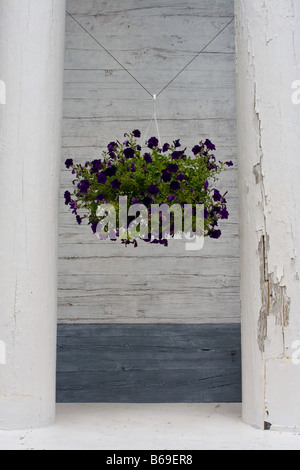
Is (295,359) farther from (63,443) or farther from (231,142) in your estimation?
(231,142)

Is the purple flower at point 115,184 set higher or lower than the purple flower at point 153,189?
higher

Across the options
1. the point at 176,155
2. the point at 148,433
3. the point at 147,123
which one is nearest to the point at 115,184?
the point at 176,155

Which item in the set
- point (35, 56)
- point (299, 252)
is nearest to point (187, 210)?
point (299, 252)

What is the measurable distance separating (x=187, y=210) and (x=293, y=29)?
3.11 feet

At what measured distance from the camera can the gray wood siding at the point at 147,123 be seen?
3990 millimetres

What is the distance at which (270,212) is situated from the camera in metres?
2.78

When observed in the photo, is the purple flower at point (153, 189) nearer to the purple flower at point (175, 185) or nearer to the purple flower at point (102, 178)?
the purple flower at point (175, 185)

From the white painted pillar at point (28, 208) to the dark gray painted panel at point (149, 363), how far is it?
1.09 meters

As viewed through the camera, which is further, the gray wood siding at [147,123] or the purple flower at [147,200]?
the gray wood siding at [147,123]

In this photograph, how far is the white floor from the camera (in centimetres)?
242

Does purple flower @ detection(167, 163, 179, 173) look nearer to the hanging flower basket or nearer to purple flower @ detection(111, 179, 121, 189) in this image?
the hanging flower basket

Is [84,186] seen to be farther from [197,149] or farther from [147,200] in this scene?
[197,149]

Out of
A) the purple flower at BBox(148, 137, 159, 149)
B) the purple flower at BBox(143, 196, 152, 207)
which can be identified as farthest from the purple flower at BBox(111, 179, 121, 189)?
the purple flower at BBox(148, 137, 159, 149)

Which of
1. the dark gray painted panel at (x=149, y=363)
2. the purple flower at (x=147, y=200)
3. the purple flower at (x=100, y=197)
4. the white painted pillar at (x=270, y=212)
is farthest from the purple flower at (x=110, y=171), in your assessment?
the dark gray painted panel at (x=149, y=363)
